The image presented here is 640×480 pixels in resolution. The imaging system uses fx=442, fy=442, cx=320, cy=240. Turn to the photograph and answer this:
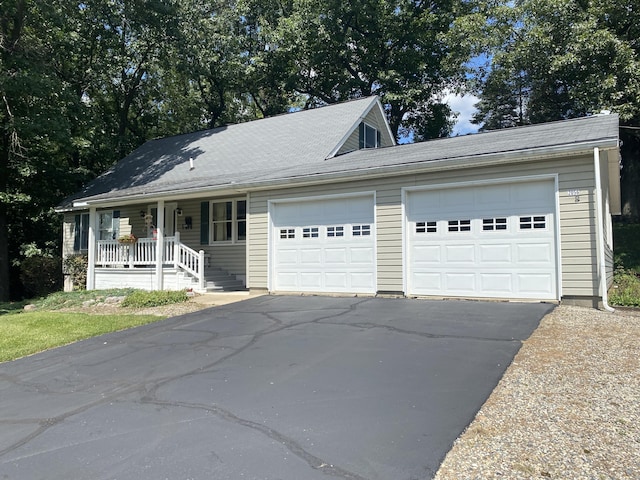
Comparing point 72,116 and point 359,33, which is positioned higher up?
point 359,33

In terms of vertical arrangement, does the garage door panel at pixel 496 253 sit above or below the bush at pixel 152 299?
above

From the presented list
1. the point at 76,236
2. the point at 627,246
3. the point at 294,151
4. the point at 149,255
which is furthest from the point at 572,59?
the point at 76,236

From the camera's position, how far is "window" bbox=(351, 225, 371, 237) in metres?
10.3

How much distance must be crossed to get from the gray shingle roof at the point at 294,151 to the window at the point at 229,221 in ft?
3.28

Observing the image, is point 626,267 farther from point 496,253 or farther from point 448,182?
point 448,182

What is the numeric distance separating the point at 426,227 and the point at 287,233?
3620mm

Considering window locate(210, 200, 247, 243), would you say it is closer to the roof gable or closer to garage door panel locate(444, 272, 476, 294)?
the roof gable

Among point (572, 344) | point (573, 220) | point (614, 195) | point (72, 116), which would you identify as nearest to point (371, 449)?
point (572, 344)

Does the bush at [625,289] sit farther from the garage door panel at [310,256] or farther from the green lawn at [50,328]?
the green lawn at [50,328]

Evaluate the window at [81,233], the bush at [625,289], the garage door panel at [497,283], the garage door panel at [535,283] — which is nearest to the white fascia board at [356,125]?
the garage door panel at [497,283]

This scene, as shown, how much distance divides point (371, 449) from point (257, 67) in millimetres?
24689

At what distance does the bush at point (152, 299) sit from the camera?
35.6 feet

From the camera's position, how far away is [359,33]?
24.3 meters

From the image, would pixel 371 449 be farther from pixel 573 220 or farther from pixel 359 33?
pixel 359 33
